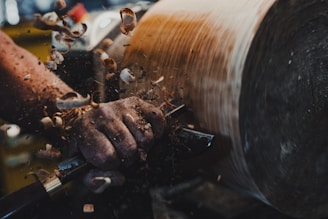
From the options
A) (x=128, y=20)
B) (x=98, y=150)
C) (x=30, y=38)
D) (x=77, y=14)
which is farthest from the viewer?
(x=30, y=38)

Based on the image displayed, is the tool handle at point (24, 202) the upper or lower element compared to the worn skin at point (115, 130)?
lower

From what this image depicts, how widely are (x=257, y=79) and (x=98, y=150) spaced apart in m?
0.44

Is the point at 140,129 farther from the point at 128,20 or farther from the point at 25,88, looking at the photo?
the point at 25,88

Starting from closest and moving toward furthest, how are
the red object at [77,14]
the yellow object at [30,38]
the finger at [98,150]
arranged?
1. the finger at [98,150]
2. the red object at [77,14]
3. the yellow object at [30,38]

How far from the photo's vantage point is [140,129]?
1061mm

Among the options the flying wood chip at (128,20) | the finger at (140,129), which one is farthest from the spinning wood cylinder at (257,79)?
the finger at (140,129)

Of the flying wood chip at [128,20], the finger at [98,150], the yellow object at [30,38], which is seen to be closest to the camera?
the finger at [98,150]

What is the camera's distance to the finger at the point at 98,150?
100 centimetres

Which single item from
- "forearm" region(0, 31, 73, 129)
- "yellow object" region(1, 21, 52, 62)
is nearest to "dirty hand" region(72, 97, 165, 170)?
"forearm" region(0, 31, 73, 129)

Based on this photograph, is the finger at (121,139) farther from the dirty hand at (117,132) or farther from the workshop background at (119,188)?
the workshop background at (119,188)

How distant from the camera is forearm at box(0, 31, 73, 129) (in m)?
1.33

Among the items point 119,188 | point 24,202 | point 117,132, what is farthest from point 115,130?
point 119,188

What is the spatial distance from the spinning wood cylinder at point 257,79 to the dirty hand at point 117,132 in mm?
146

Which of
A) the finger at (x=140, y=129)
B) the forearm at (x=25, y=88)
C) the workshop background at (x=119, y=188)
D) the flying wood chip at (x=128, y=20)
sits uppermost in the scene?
the flying wood chip at (x=128, y=20)
